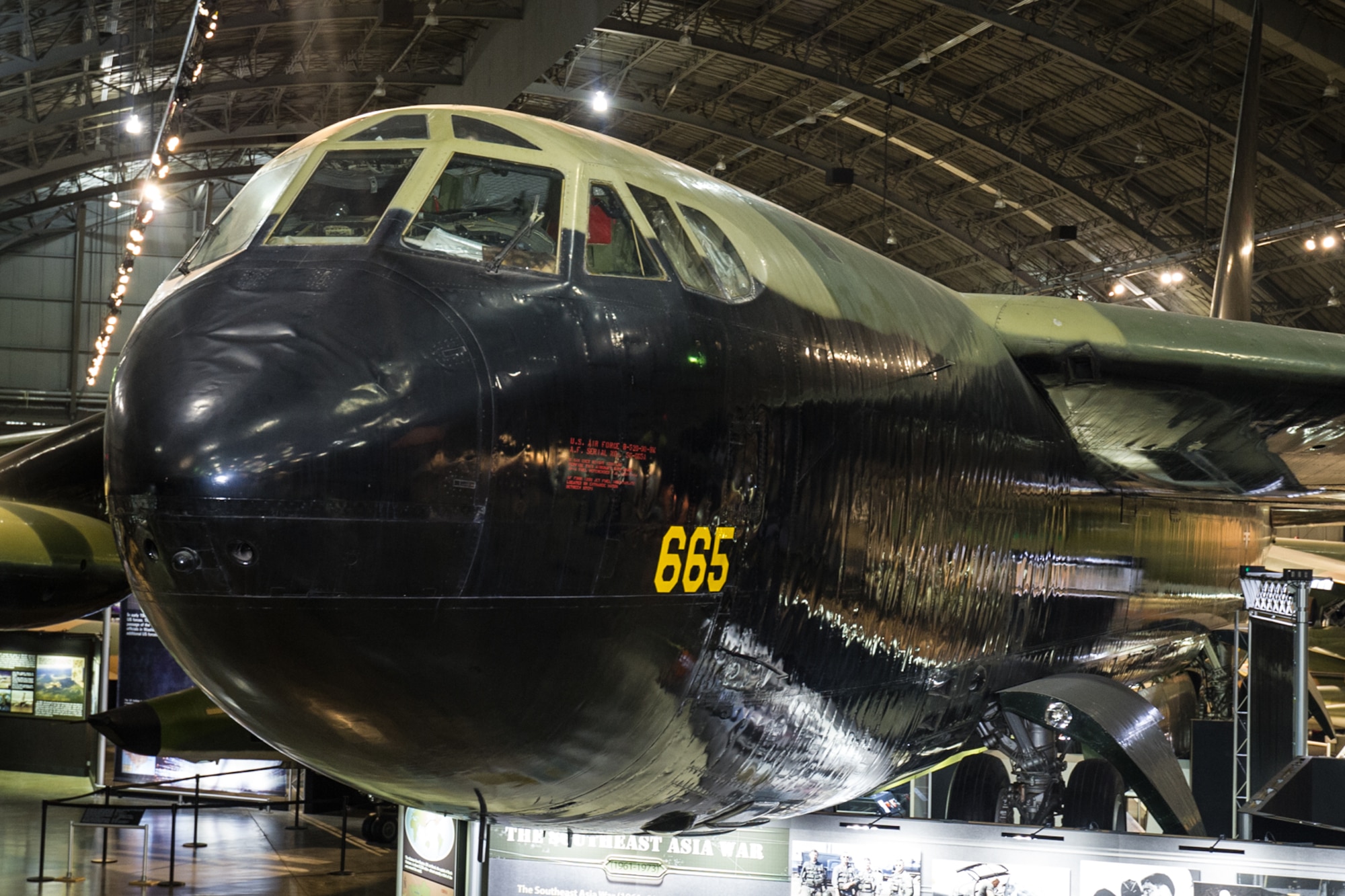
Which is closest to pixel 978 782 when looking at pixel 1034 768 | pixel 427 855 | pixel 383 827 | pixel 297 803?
pixel 1034 768

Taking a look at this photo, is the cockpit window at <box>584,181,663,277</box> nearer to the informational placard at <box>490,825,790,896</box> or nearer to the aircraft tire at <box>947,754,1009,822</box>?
the informational placard at <box>490,825,790,896</box>

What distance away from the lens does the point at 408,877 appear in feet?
33.7

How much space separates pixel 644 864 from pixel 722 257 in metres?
4.94

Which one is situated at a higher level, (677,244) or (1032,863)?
(677,244)

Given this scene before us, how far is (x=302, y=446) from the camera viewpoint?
130 inches

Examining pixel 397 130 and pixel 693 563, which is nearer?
pixel 693 563

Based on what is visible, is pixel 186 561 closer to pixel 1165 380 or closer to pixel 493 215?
pixel 493 215

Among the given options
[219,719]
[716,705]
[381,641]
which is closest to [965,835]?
[716,705]

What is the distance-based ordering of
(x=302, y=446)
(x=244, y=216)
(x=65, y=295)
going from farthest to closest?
(x=65, y=295) < (x=244, y=216) < (x=302, y=446)

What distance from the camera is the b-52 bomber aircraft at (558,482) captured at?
3.38 m

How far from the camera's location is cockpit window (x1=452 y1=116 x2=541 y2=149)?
431 cm

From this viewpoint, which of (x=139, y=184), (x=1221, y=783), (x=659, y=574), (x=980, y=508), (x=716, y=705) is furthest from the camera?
(x=139, y=184)

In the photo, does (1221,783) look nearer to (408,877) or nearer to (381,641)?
(408,877)

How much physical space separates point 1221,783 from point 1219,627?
1.78 meters
